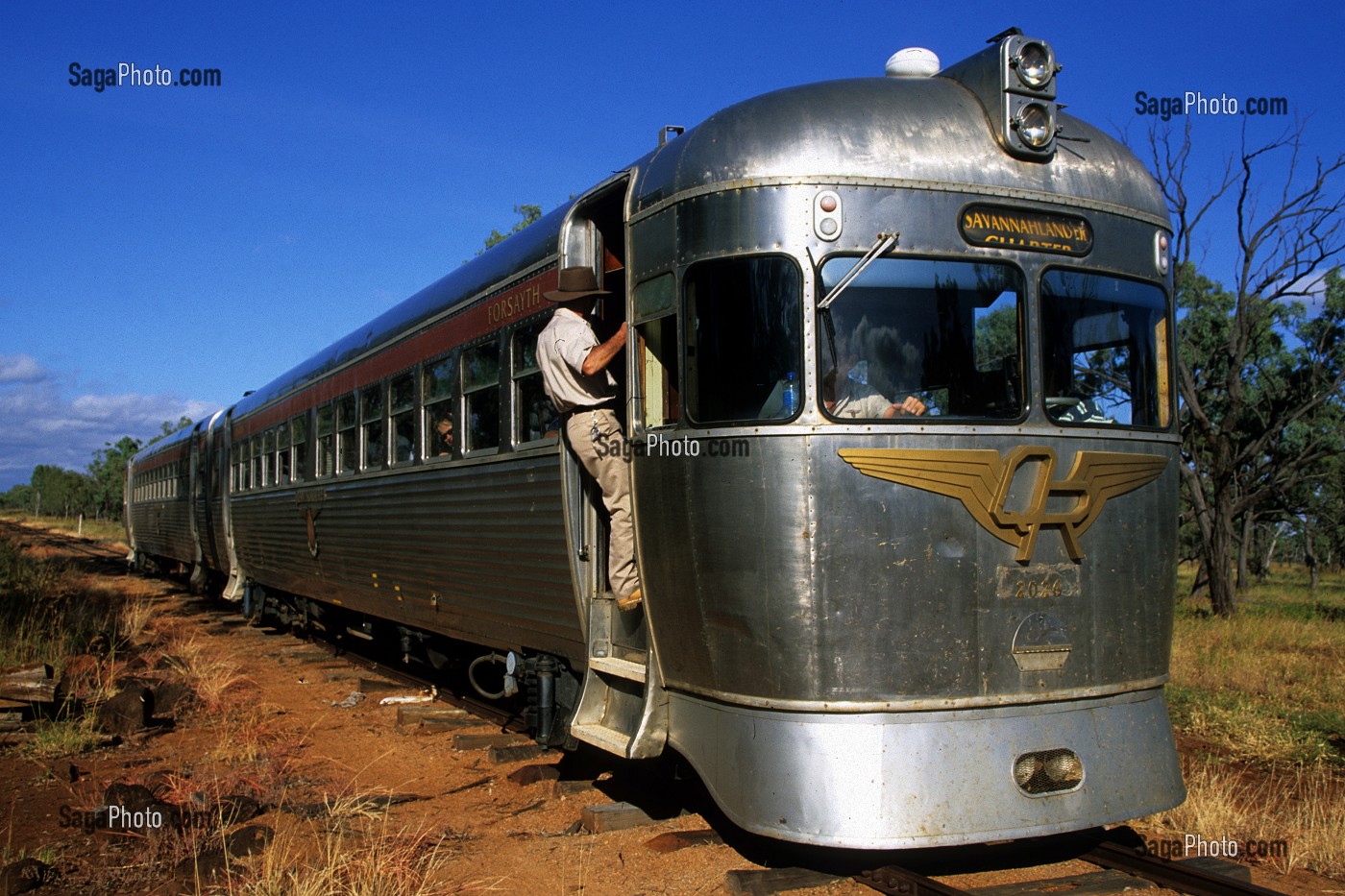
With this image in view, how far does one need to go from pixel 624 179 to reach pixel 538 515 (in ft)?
6.51

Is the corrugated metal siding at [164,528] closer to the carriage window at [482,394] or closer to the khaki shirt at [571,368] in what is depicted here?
the carriage window at [482,394]

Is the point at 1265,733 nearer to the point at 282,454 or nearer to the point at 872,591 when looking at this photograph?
the point at 872,591

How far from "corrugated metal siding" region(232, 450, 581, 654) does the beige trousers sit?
51 centimetres

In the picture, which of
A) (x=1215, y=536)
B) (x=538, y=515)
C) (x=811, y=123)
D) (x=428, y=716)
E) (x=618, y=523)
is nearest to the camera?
(x=811, y=123)

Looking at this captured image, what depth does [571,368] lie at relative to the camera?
5887 mm

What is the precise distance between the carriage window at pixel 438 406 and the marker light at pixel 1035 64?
14.8 ft

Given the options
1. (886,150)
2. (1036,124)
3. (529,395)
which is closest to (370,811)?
(529,395)

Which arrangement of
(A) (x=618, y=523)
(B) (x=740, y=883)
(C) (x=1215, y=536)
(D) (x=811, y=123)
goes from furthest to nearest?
(C) (x=1215, y=536) < (A) (x=618, y=523) < (D) (x=811, y=123) < (B) (x=740, y=883)

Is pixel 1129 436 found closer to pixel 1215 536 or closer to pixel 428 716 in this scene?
pixel 428 716

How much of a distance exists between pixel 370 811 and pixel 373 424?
15.0ft

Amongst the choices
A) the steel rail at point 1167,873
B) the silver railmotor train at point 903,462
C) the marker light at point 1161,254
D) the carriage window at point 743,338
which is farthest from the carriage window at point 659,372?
the steel rail at point 1167,873

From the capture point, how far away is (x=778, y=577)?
470 cm

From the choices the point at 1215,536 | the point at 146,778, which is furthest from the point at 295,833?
the point at 1215,536

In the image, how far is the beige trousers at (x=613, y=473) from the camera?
5.68 meters
